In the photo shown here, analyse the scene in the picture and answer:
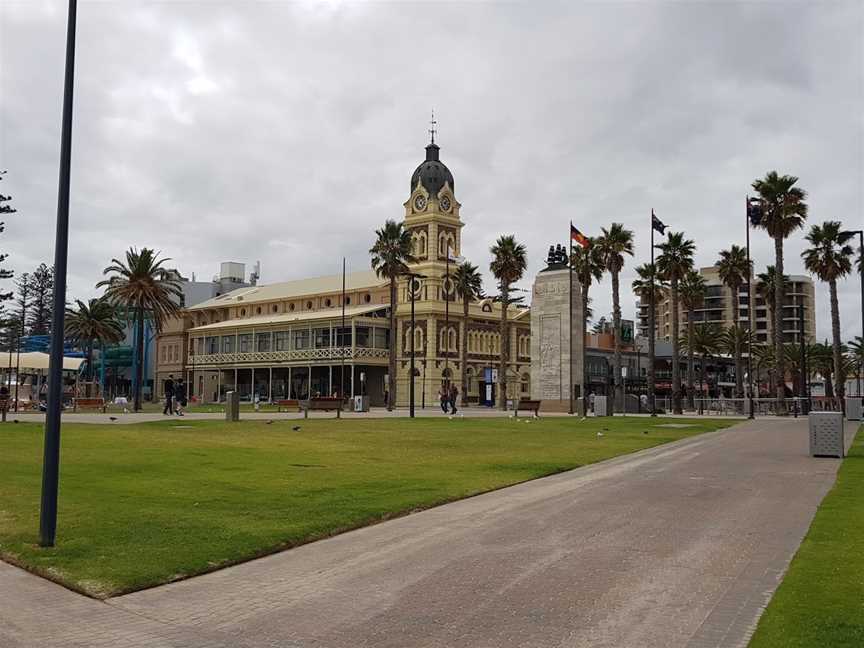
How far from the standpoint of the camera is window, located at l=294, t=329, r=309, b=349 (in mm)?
84688

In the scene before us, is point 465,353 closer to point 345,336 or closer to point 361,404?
point 345,336

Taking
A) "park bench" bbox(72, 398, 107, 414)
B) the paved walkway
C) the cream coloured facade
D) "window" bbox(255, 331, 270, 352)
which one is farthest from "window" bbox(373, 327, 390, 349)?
the paved walkway

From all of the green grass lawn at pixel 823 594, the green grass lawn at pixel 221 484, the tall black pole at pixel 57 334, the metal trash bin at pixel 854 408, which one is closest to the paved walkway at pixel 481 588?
the green grass lawn at pixel 823 594

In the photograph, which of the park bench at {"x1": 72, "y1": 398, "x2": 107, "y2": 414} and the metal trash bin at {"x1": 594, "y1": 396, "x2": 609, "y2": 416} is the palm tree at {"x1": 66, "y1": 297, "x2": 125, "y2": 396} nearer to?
the park bench at {"x1": 72, "y1": 398, "x2": 107, "y2": 414}

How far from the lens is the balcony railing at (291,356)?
78.5 metres

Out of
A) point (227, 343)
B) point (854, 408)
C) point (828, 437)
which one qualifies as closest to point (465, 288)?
point (227, 343)

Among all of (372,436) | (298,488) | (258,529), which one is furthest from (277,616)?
(372,436)

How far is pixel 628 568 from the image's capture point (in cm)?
867

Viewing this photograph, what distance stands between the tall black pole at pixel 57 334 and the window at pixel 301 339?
75114mm

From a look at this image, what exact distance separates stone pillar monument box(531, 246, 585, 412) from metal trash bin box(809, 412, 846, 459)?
33934mm

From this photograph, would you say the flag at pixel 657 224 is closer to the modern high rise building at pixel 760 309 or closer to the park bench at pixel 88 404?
the park bench at pixel 88 404

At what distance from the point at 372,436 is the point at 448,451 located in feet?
17.1

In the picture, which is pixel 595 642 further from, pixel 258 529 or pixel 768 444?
pixel 768 444

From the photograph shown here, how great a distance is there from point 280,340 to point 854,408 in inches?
2270
